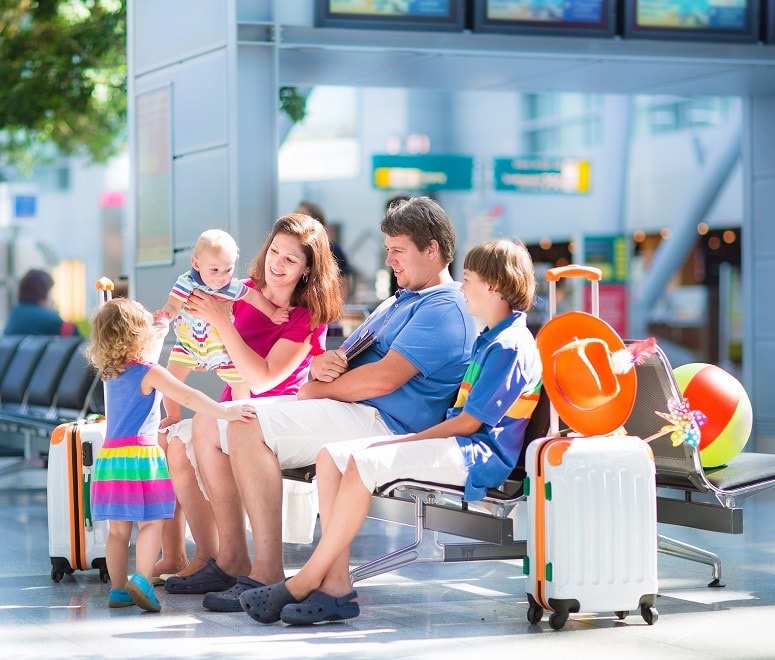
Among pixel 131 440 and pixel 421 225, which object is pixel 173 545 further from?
pixel 421 225

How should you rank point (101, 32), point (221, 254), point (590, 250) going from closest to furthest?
point (221, 254) < point (101, 32) < point (590, 250)

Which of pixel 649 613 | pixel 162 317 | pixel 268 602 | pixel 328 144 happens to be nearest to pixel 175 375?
pixel 162 317

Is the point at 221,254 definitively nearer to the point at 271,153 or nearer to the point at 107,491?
the point at 107,491

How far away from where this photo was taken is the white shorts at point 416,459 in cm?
452

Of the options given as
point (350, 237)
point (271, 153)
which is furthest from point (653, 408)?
point (350, 237)

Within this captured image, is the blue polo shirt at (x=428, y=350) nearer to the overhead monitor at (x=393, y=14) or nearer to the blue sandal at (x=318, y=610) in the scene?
the blue sandal at (x=318, y=610)

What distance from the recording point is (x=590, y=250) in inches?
802

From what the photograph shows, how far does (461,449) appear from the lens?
15.1 ft

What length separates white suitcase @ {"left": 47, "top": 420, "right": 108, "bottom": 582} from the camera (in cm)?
561

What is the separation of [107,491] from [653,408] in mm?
2015

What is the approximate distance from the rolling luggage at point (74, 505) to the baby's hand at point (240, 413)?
104 centimetres

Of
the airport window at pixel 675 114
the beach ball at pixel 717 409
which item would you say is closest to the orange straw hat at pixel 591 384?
the beach ball at pixel 717 409

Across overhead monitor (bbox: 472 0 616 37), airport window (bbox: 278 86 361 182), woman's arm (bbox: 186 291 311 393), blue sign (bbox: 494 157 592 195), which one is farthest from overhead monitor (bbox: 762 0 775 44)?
airport window (bbox: 278 86 361 182)

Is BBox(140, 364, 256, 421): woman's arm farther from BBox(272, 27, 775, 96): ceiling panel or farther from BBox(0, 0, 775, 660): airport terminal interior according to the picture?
BBox(272, 27, 775, 96): ceiling panel
